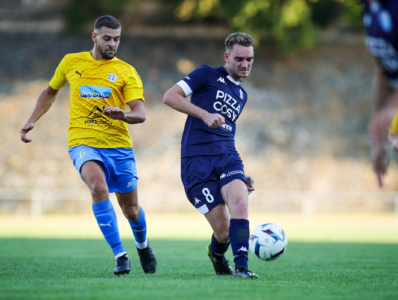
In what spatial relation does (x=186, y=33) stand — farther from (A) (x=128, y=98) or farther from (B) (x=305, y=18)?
(A) (x=128, y=98)

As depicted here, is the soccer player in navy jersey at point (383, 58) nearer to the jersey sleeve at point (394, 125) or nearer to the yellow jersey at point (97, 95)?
the jersey sleeve at point (394, 125)

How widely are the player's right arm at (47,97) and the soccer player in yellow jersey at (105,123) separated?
0.06 ft

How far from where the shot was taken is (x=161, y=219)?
23.1m

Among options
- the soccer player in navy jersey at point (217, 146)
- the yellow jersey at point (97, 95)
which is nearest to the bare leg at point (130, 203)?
the yellow jersey at point (97, 95)

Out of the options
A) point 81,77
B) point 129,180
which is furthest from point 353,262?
point 81,77

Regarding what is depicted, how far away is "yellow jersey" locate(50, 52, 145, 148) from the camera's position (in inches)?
230

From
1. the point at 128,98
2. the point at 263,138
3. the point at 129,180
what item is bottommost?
the point at 129,180

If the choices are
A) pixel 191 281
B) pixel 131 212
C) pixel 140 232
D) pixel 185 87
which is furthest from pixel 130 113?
pixel 191 281

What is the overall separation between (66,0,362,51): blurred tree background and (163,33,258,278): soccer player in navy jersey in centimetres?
2368

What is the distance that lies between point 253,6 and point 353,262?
23525 mm

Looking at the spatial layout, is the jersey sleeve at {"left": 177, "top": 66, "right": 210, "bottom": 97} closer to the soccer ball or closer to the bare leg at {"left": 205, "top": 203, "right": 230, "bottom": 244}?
the bare leg at {"left": 205, "top": 203, "right": 230, "bottom": 244}

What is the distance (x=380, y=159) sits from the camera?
122 inches

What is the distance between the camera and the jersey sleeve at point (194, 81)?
562cm

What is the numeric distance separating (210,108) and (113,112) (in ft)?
3.81
